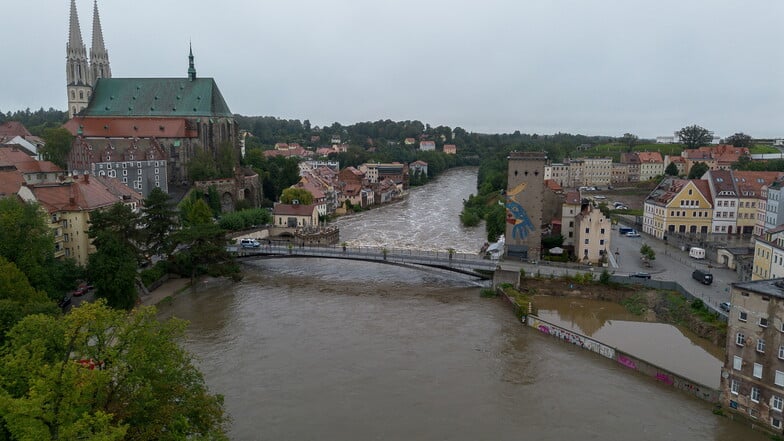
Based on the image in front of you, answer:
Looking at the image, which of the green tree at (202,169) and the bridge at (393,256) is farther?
the green tree at (202,169)

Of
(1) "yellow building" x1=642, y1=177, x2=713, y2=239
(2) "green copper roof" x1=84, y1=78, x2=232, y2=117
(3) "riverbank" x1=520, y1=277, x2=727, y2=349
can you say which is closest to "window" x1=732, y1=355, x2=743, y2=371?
(3) "riverbank" x1=520, y1=277, x2=727, y2=349

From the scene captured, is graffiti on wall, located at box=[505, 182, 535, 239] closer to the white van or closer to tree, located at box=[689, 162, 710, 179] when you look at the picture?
the white van

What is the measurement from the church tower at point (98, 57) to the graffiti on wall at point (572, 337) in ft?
201

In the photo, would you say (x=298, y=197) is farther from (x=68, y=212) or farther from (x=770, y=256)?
(x=770, y=256)

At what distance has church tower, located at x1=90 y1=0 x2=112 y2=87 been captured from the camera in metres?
68.6

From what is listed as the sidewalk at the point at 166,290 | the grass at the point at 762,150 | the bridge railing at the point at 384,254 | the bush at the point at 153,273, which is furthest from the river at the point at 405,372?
the grass at the point at 762,150

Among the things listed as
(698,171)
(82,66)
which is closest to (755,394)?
(698,171)

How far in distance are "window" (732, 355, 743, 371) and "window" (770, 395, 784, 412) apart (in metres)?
1.16

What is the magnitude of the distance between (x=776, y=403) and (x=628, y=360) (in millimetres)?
5215

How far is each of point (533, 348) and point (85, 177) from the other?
27.9m

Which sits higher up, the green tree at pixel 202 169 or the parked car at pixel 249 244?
the green tree at pixel 202 169

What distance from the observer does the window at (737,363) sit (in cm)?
1756

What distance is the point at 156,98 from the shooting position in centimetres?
6216

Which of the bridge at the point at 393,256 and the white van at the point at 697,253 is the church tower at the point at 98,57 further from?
the white van at the point at 697,253
